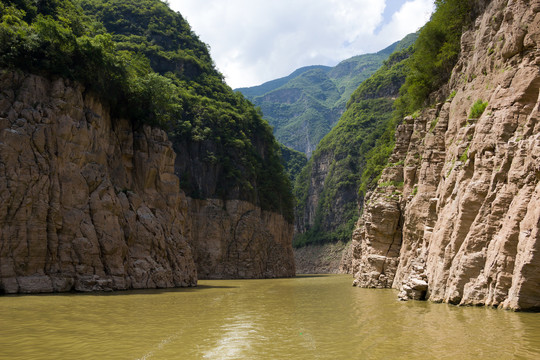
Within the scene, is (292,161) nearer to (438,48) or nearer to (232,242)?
(232,242)

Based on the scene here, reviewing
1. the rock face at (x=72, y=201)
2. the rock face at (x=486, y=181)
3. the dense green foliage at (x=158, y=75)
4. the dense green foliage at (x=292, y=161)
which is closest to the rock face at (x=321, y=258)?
the dense green foliage at (x=158, y=75)

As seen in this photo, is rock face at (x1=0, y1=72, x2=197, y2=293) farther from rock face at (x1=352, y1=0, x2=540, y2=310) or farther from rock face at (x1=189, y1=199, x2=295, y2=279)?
rock face at (x1=189, y1=199, x2=295, y2=279)

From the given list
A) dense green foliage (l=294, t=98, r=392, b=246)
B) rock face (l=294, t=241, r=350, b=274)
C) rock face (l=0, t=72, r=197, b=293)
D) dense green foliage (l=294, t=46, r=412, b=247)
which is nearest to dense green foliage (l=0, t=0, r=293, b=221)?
rock face (l=0, t=72, r=197, b=293)

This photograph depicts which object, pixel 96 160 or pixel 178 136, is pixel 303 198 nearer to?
pixel 178 136

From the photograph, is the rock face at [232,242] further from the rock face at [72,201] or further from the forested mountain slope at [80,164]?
the rock face at [72,201]

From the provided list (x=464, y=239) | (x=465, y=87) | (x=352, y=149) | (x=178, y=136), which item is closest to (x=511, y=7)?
(x=465, y=87)

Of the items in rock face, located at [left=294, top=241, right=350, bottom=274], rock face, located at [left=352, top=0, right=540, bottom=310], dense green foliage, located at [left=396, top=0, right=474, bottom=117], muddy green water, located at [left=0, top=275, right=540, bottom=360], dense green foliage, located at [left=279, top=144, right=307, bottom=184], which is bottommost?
rock face, located at [left=294, top=241, right=350, bottom=274]

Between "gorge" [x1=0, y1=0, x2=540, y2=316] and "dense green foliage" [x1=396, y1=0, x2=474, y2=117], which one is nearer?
"gorge" [x1=0, y1=0, x2=540, y2=316]

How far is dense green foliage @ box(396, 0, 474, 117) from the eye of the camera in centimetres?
2802

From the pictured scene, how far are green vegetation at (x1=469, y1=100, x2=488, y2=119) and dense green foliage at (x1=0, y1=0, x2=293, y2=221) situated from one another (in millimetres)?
25381

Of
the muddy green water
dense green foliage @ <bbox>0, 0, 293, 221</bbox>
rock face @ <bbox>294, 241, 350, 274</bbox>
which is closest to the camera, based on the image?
the muddy green water

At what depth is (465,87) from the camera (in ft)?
75.2

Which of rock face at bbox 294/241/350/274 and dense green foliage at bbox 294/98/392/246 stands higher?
dense green foliage at bbox 294/98/392/246

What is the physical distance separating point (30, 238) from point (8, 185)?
3.31 meters
